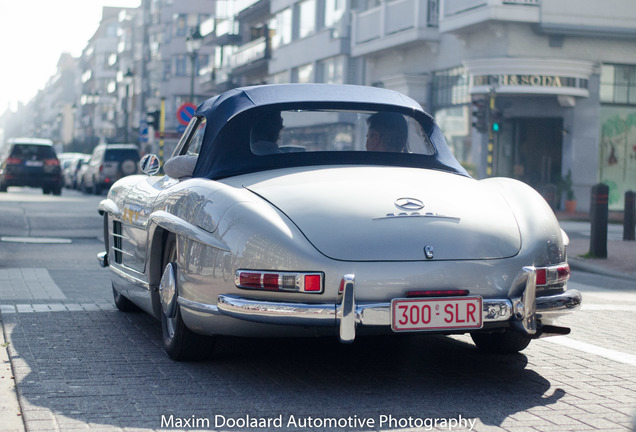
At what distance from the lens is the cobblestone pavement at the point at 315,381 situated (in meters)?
4.38

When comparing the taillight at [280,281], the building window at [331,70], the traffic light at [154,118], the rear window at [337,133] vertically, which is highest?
the building window at [331,70]

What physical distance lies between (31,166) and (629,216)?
2298 cm

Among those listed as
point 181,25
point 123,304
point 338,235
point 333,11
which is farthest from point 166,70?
point 338,235

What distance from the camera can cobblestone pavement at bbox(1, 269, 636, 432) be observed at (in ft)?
14.4

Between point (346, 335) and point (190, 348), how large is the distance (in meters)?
1.24

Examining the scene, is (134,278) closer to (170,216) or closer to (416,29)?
(170,216)

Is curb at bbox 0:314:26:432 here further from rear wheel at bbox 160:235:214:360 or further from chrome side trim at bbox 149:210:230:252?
chrome side trim at bbox 149:210:230:252

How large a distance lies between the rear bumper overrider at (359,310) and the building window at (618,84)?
25.5m

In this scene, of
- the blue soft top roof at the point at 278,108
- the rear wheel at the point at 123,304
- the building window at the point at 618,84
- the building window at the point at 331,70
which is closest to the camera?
the blue soft top roof at the point at 278,108

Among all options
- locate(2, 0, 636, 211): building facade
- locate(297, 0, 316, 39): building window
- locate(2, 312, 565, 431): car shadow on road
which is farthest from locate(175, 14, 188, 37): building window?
locate(2, 312, 565, 431): car shadow on road

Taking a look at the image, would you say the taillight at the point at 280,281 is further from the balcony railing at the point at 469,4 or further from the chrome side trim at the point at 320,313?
the balcony railing at the point at 469,4

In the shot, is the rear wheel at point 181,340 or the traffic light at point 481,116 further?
the traffic light at point 481,116

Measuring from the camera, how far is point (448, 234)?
4.84 m

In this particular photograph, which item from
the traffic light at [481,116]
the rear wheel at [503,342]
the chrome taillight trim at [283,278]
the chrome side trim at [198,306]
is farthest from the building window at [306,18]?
the chrome taillight trim at [283,278]
